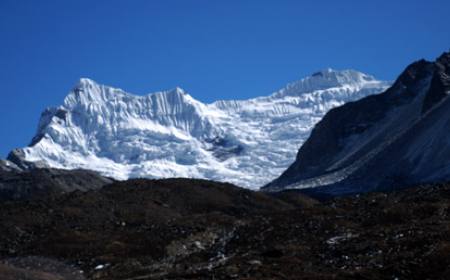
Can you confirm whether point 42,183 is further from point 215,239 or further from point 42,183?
point 215,239

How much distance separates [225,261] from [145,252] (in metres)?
12.9

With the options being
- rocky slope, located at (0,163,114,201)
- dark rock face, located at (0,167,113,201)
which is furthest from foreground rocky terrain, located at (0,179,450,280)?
dark rock face, located at (0,167,113,201)

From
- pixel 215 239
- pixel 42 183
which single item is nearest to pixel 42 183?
pixel 42 183

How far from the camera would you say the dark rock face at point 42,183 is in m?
162

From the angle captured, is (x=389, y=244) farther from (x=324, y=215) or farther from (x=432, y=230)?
(x=324, y=215)

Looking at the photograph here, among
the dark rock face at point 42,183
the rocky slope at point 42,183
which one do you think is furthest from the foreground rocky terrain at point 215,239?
the dark rock face at point 42,183

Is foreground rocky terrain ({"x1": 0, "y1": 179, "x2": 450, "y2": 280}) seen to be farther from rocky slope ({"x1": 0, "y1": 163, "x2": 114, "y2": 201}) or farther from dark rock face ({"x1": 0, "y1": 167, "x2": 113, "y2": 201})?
dark rock face ({"x1": 0, "y1": 167, "x2": 113, "y2": 201})

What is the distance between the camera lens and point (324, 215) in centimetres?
5491

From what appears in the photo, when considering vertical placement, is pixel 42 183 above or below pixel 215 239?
above

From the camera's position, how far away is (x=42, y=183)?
6634 inches

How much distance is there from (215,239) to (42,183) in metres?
119

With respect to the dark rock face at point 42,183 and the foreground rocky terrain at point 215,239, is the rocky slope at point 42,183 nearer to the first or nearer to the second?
the dark rock face at point 42,183

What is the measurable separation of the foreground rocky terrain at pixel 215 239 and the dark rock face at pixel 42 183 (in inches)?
3369

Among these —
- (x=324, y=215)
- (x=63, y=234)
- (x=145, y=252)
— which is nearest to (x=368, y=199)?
(x=324, y=215)
